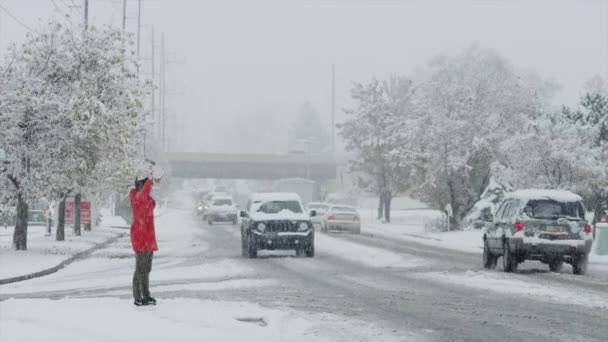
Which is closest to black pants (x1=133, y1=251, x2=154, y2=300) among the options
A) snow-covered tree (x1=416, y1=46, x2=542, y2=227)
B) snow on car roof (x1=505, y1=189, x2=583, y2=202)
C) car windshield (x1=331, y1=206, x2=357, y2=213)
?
snow on car roof (x1=505, y1=189, x2=583, y2=202)

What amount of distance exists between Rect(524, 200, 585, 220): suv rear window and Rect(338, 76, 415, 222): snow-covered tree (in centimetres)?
4663

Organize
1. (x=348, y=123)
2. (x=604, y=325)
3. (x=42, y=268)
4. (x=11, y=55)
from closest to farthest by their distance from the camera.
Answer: (x=604, y=325) < (x=42, y=268) < (x=11, y=55) < (x=348, y=123)

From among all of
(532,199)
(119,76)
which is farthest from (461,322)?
(119,76)

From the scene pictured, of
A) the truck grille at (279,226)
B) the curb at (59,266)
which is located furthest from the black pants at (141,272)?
the truck grille at (279,226)

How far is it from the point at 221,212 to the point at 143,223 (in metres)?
51.7

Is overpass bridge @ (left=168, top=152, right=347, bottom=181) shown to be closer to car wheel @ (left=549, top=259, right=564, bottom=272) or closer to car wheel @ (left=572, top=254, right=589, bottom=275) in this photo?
car wheel @ (left=549, top=259, right=564, bottom=272)

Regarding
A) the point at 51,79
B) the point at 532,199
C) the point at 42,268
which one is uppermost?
the point at 51,79

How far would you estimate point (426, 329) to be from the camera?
1292cm

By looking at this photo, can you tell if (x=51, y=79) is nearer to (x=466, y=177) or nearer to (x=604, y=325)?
(x=604, y=325)

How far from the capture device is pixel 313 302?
16.3m

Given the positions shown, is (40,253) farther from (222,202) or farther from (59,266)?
(222,202)

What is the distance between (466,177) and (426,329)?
42.6m

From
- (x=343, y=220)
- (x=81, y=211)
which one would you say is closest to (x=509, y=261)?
(x=81, y=211)

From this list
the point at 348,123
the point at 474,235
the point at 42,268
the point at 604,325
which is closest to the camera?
the point at 604,325
